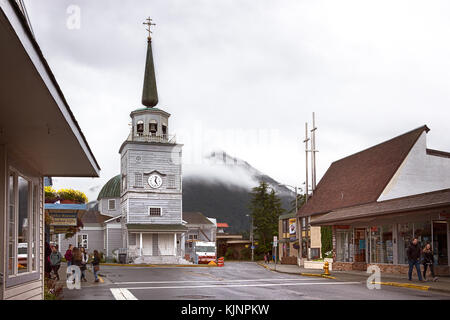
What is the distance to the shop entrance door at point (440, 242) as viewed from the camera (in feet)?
88.4

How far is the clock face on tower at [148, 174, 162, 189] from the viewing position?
61.2 metres

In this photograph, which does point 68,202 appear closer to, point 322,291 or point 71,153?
point 322,291

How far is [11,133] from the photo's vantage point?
9398 millimetres

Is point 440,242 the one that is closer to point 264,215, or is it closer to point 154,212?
point 154,212

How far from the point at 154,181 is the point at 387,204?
33.7 m

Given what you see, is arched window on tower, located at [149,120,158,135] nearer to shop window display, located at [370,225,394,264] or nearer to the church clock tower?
the church clock tower

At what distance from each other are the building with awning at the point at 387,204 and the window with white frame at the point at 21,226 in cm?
1642

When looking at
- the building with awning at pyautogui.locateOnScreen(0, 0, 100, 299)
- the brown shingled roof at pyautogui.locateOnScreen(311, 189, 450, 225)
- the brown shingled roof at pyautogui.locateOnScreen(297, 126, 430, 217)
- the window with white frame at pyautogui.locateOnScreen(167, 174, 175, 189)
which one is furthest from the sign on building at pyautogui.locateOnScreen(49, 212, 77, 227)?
the window with white frame at pyautogui.locateOnScreen(167, 174, 175, 189)

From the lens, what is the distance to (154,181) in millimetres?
61438

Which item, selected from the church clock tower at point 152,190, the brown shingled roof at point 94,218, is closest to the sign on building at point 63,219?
the church clock tower at point 152,190

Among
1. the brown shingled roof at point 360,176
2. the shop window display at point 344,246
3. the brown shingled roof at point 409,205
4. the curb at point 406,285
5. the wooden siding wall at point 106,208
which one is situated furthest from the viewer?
the wooden siding wall at point 106,208

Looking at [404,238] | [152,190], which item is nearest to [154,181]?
[152,190]

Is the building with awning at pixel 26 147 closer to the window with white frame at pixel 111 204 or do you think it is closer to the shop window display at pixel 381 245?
the shop window display at pixel 381 245
